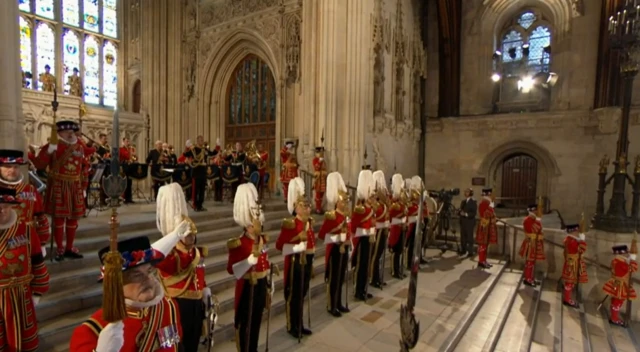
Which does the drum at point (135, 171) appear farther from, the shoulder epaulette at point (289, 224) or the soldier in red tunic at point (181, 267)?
the soldier in red tunic at point (181, 267)

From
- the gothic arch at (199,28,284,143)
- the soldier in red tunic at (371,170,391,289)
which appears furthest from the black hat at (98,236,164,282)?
the gothic arch at (199,28,284,143)

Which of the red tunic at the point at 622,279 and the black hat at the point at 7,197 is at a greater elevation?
the black hat at the point at 7,197

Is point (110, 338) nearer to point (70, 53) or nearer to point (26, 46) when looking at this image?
point (26, 46)

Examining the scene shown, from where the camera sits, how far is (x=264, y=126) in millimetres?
13727

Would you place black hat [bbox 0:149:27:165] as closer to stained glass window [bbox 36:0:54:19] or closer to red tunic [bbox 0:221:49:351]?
red tunic [bbox 0:221:49:351]

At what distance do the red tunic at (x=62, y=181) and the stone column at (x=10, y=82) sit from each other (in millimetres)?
335

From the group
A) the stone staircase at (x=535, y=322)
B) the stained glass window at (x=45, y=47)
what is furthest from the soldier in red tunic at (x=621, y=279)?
the stained glass window at (x=45, y=47)

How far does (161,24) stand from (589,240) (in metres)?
17.2

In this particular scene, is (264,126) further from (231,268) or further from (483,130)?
(231,268)

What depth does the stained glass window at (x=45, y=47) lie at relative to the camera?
14.8 m

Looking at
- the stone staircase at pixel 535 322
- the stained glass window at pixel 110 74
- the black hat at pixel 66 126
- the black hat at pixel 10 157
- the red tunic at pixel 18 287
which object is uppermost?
the stained glass window at pixel 110 74

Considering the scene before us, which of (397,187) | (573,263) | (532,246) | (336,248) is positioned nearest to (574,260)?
(573,263)

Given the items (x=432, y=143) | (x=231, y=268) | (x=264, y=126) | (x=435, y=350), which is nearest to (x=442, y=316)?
(x=435, y=350)

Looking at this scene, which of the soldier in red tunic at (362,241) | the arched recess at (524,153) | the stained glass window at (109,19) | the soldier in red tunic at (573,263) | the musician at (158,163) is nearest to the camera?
the soldier in red tunic at (362,241)
